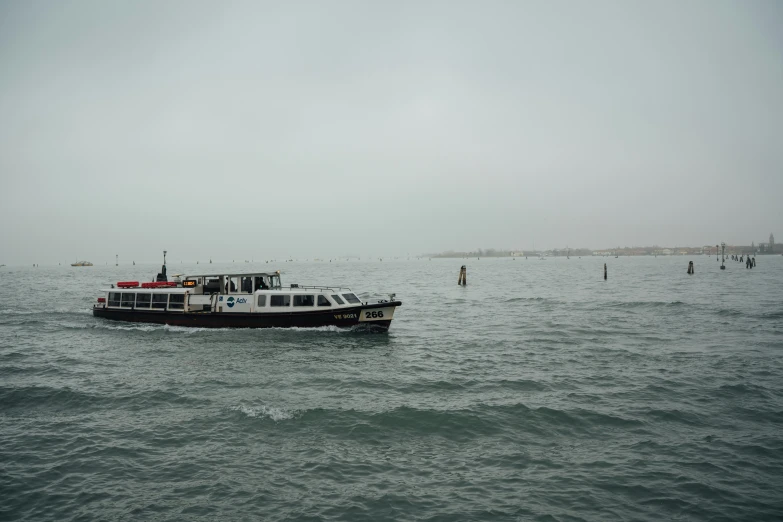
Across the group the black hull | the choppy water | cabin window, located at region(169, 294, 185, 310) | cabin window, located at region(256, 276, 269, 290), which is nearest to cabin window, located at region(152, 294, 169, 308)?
cabin window, located at region(169, 294, 185, 310)

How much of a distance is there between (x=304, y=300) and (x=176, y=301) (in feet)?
33.0

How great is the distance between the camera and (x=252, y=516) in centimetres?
919

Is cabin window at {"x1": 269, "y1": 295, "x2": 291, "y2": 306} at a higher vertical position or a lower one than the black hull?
higher

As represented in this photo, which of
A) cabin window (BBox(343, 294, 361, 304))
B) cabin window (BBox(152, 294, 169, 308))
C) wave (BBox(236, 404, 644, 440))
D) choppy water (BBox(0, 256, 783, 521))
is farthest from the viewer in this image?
cabin window (BBox(152, 294, 169, 308))

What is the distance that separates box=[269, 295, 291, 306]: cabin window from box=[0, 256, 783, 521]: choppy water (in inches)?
167

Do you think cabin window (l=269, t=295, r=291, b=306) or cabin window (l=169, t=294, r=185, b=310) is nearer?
cabin window (l=269, t=295, r=291, b=306)

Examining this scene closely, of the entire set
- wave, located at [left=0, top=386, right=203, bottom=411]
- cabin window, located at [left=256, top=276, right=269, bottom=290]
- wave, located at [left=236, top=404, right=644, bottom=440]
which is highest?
cabin window, located at [left=256, top=276, right=269, bottom=290]

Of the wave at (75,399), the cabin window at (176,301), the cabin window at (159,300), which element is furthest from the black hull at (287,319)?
the wave at (75,399)

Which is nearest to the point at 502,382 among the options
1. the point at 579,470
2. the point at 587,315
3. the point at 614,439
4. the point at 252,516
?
the point at 614,439

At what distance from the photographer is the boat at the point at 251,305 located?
99.0ft

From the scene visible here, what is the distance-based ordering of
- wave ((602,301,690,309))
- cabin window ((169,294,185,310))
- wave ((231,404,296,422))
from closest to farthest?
wave ((231,404,296,422)) → cabin window ((169,294,185,310)) → wave ((602,301,690,309))

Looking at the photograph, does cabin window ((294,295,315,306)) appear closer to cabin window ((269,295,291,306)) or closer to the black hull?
cabin window ((269,295,291,306))

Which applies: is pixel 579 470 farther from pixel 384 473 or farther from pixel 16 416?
pixel 16 416

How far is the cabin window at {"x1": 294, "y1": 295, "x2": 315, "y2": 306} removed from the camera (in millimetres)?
30500
